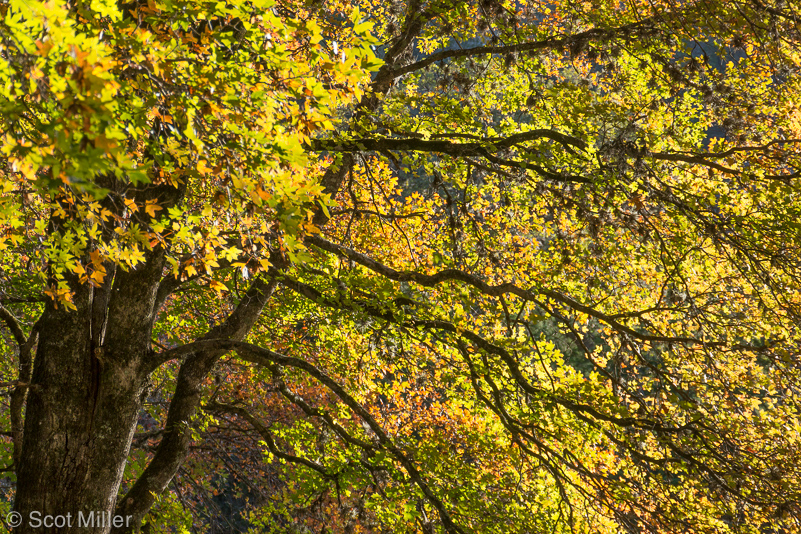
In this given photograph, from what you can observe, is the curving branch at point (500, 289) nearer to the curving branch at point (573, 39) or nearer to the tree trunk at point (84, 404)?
the tree trunk at point (84, 404)

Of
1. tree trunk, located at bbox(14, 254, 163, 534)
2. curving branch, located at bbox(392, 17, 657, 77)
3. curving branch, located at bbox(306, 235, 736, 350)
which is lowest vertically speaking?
tree trunk, located at bbox(14, 254, 163, 534)

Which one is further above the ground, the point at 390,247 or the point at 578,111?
the point at 390,247

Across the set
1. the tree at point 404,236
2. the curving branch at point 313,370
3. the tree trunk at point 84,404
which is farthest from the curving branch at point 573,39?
the tree trunk at point 84,404

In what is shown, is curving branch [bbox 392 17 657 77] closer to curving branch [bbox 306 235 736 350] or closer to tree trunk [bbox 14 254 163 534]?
curving branch [bbox 306 235 736 350]

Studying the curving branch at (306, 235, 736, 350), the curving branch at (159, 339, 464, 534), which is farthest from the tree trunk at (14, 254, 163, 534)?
the curving branch at (306, 235, 736, 350)

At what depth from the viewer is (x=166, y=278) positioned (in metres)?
5.48

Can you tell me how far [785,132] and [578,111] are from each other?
12.6 feet

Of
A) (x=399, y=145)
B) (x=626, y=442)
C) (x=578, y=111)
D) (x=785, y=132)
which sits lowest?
(x=626, y=442)

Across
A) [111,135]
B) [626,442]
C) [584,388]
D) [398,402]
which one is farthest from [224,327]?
[398,402]

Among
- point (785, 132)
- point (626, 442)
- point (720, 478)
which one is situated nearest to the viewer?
point (720, 478)

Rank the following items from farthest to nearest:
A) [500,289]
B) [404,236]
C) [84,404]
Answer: [404,236] < [500,289] < [84,404]

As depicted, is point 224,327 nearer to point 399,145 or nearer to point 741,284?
point 399,145

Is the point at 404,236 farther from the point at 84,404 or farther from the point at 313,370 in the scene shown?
the point at 84,404

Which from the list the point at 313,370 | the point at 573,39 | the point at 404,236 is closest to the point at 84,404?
the point at 313,370
